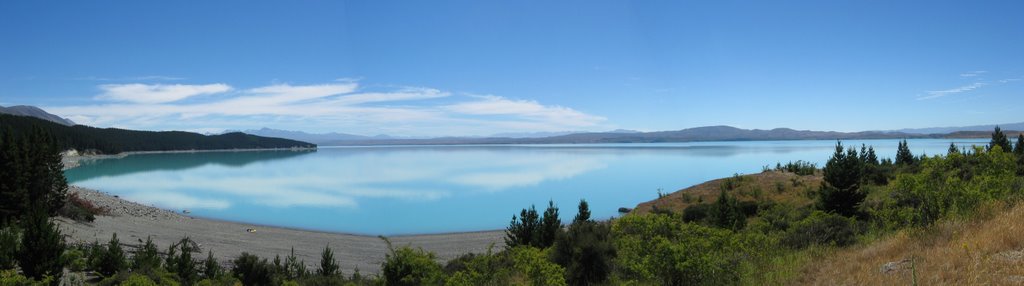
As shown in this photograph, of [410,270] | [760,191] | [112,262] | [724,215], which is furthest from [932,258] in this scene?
[760,191]

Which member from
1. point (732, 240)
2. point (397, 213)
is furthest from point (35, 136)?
point (732, 240)

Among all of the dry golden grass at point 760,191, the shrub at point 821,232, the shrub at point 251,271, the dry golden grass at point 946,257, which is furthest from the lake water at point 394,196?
the dry golden grass at point 946,257

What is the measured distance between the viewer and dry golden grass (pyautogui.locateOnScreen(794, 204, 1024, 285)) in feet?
18.4

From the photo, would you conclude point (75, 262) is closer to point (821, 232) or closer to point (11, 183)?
point (821, 232)

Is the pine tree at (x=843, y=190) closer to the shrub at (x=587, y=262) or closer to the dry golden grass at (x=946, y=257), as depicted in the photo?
the dry golden grass at (x=946, y=257)

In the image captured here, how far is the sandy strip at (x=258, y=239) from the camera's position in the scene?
22.9 m

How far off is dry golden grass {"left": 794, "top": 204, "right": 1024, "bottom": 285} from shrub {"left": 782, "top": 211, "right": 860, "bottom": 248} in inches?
50.8

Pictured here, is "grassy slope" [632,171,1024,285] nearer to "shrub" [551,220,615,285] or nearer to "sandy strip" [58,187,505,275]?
"shrub" [551,220,615,285]

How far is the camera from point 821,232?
33.9 ft

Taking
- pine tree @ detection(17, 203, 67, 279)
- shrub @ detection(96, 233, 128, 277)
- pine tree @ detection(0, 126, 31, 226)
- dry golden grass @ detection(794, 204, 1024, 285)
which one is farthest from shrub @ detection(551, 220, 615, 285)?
pine tree @ detection(0, 126, 31, 226)

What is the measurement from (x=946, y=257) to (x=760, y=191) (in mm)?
24508

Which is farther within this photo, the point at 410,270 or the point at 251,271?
the point at 251,271

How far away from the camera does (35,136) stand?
3222cm

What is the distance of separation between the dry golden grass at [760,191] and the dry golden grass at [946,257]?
19.0 metres
